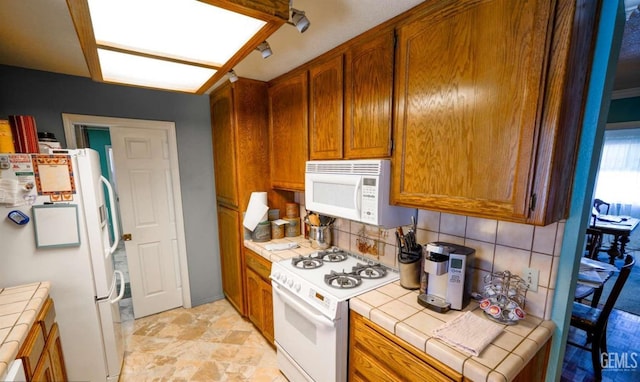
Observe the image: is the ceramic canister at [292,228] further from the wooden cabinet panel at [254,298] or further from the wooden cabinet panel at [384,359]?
the wooden cabinet panel at [384,359]

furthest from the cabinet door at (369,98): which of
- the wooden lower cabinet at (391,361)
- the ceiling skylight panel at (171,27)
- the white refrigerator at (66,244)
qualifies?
the white refrigerator at (66,244)

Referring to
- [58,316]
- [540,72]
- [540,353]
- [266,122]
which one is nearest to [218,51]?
[266,122]

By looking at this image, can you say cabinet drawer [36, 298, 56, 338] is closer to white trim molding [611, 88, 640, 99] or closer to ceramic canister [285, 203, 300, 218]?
ceramic canister [285, 203, 300, 218]

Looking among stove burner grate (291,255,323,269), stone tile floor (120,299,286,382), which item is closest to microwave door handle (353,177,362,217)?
stove burner grate (291,255,323,269)

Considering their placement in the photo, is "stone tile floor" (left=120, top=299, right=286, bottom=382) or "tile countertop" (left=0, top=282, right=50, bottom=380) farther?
"stone tile floor" (left=120, top=299, right=286, bottom=382)

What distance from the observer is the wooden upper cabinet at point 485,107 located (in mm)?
896

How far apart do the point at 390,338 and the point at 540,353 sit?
2.17 feet

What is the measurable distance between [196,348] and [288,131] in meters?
2.10

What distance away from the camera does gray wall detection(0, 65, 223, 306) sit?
6.59ft

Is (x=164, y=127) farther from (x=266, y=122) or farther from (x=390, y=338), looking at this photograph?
(x=390, y=338)

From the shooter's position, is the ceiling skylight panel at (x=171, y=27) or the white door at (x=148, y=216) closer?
the ceiling skylight panel at (x=171, y=27)

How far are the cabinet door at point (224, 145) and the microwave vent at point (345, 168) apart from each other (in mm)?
941

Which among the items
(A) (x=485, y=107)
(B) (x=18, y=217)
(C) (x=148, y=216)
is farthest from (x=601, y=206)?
(B) (x=18, y=217)

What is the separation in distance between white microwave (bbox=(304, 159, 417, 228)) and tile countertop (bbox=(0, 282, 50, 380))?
1550 mm
